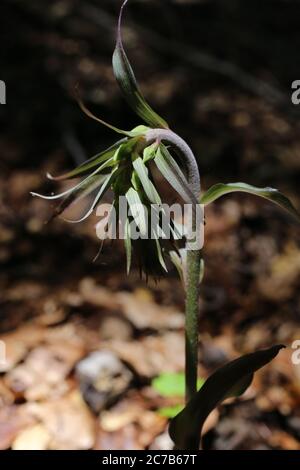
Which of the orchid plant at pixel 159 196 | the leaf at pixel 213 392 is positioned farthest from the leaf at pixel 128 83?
the leaf at pixel 213 392

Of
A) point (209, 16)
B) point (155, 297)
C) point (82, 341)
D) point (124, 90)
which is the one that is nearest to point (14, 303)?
point (82, 341)

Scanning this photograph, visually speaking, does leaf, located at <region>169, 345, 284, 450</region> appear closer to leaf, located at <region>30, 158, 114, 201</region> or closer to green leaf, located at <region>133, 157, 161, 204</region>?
green leaf, located at <region>133, 157, 161, 204</region>

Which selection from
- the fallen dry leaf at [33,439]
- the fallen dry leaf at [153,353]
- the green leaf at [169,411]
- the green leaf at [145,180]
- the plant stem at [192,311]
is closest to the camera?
the green leaf at [145,180]

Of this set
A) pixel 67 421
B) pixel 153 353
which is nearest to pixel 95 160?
pixel 67 421

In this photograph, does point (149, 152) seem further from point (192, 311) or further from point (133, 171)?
point (192, 311)

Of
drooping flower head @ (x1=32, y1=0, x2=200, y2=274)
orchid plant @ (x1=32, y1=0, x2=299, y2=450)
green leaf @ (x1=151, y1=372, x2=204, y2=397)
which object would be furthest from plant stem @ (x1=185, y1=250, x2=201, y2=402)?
green leaf @ (x1=151, y1=372, x2=204, y2=397)

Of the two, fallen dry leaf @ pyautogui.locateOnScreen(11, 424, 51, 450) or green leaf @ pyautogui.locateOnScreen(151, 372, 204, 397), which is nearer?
fallen dry leaf @ pyautogui.locateOnScreen(11, 424, 51, 450)

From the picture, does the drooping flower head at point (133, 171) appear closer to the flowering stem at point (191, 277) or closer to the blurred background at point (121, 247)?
the flowering stem at point (191, 277)
